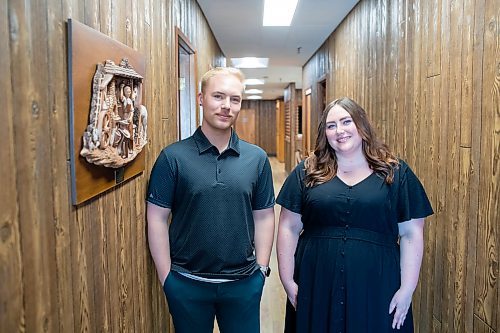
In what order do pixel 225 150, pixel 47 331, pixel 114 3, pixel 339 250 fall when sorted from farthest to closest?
pixel 225 150
pixel 339 250
pixel 114 3
pixel 47 331

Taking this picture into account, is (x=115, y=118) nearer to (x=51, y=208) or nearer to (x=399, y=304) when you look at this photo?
(x=51, y=208)

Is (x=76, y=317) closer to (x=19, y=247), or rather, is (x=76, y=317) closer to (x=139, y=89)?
(x=19, y=247)

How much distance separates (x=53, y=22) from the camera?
1.03 m

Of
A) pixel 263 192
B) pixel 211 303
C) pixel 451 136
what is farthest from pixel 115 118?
pixel 451 136

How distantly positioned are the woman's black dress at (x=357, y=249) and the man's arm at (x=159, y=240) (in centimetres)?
57

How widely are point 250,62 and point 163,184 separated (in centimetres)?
632

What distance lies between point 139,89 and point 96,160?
53cm

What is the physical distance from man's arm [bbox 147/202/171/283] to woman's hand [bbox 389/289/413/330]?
877 millimetres

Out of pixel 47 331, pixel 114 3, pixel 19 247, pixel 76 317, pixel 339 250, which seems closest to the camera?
pixel 19 247

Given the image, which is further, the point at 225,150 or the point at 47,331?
the point at 225,150

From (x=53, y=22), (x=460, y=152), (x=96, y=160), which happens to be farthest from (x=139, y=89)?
(x=460, y=152)

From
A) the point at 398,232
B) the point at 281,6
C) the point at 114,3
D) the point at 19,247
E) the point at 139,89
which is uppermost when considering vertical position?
the point at 281,6

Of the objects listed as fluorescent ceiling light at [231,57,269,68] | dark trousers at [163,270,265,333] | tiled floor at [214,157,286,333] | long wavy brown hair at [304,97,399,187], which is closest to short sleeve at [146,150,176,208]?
dark trousers at [163,270,265,333]

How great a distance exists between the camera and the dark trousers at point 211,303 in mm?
1710
